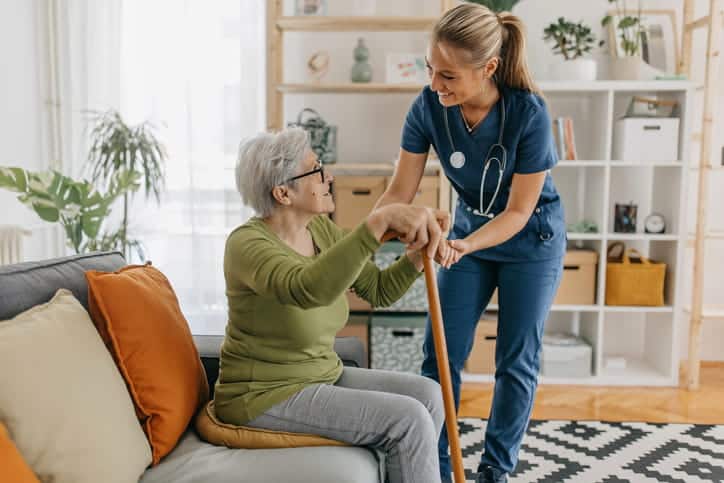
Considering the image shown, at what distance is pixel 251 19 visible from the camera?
11.6 feet

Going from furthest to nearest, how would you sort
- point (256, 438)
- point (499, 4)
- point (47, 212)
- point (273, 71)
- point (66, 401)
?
point (273, 71), point (499, 4), point (47, 212), point (256, 438), point (66, 401)

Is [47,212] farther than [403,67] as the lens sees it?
No

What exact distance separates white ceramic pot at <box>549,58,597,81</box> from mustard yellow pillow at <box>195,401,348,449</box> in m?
2.45

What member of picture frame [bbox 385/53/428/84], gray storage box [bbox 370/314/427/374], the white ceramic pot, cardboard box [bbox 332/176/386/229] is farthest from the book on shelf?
gray storage box [bbox 370/314/427/374]

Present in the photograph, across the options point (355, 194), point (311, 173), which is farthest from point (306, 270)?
point (355, 194)

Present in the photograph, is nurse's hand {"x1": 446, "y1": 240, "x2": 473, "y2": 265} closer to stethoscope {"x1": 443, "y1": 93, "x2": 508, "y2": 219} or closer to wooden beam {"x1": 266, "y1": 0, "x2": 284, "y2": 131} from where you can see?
stethoscope {"x1": 443, "y1": 93, "x2": 508, "y2": 219}

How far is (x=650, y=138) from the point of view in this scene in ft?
10.8

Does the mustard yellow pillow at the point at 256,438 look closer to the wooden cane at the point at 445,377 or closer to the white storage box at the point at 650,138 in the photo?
the wooden cane at the point at 445,377

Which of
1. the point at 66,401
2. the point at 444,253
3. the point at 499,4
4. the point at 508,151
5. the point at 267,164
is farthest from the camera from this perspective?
the point at 499,4

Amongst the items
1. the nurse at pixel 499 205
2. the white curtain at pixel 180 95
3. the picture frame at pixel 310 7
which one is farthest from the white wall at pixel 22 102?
the nurse at pixel 499 205

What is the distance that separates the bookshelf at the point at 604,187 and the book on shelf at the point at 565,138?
0.21ft

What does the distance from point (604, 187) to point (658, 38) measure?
34.4 inches

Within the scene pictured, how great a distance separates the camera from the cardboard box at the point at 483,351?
343 centimetres

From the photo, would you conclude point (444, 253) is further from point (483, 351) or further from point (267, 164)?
point (483, 351)
